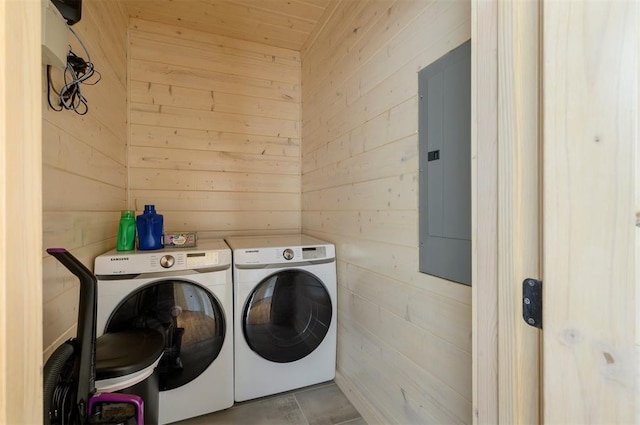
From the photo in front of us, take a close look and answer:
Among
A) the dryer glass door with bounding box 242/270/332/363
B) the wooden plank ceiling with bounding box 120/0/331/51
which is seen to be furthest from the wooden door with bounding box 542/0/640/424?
the wooden plank ceiling with bounding box 120/0/331/51

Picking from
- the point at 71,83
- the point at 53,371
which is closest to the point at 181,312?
the point at 53,371

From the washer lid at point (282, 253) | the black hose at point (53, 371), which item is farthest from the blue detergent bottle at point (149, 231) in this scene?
the black hose at point (53, 371)

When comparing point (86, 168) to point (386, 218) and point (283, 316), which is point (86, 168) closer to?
point (283, 316)

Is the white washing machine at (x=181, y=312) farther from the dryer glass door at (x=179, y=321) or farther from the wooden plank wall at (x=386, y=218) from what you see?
the wooden plank wall at (x=386, y=218)

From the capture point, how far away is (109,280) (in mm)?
1434

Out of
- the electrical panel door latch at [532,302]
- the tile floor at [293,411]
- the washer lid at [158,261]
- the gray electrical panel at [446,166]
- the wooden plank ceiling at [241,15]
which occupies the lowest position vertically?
the tile floor at [293,411]

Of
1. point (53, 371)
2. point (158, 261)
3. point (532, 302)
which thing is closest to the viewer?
point (532, 302)

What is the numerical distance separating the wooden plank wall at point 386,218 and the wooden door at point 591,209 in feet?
1.64

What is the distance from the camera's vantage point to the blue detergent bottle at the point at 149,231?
1.70 metres

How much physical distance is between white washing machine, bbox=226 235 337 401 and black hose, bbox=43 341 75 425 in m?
0.88

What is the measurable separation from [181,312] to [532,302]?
61.7 inches

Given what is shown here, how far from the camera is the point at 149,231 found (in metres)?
1.71

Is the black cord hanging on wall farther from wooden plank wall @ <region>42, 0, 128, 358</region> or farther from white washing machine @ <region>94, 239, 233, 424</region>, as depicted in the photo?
white washing machine @ <region>94, 239, 233, 424</region>


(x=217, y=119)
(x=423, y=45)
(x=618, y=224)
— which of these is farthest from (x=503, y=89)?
(x=217, y=119)
